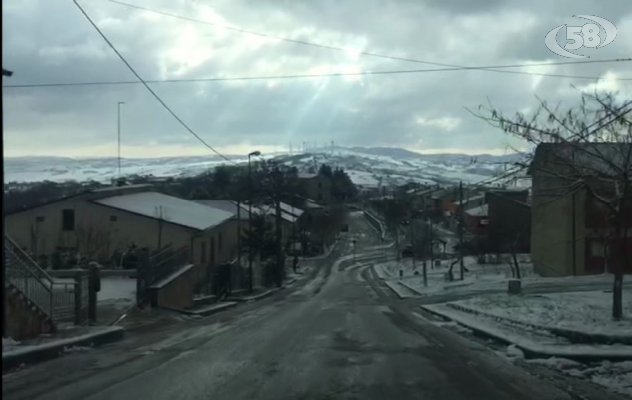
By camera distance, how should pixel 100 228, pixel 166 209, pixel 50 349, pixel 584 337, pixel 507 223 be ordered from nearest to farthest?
pixel 50 349, pixel 584 337, pixel 100 228, pixel 166 209, pixel 507 223

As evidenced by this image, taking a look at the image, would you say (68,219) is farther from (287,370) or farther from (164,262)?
(287,370)

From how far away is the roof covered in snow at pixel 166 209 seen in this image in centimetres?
5031

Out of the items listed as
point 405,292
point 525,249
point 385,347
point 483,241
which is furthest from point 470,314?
point 525,249

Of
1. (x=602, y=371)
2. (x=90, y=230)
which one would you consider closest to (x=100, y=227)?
(x=90, y=230)

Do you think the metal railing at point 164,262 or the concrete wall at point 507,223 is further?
the concrete wall at point 507,223

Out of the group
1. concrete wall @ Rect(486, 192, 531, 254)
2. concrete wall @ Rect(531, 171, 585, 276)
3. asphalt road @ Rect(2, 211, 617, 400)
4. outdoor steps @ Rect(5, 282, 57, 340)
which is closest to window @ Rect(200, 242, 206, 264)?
concrete wall @ Rect(531, 171, 585, 276)

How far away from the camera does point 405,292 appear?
54969mm

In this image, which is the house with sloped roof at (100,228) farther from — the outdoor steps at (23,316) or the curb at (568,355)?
the curb at (568,355)

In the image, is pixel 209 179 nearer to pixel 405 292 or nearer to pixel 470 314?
pixel 405 292

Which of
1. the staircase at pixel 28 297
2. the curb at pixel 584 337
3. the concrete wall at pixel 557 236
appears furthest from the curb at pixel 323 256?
the curb at pixel 584 337

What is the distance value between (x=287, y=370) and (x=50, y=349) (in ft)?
17.8

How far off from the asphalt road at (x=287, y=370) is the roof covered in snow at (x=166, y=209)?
101 feet

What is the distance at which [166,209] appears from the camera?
5512 cm

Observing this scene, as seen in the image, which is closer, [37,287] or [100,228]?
[37,287]
